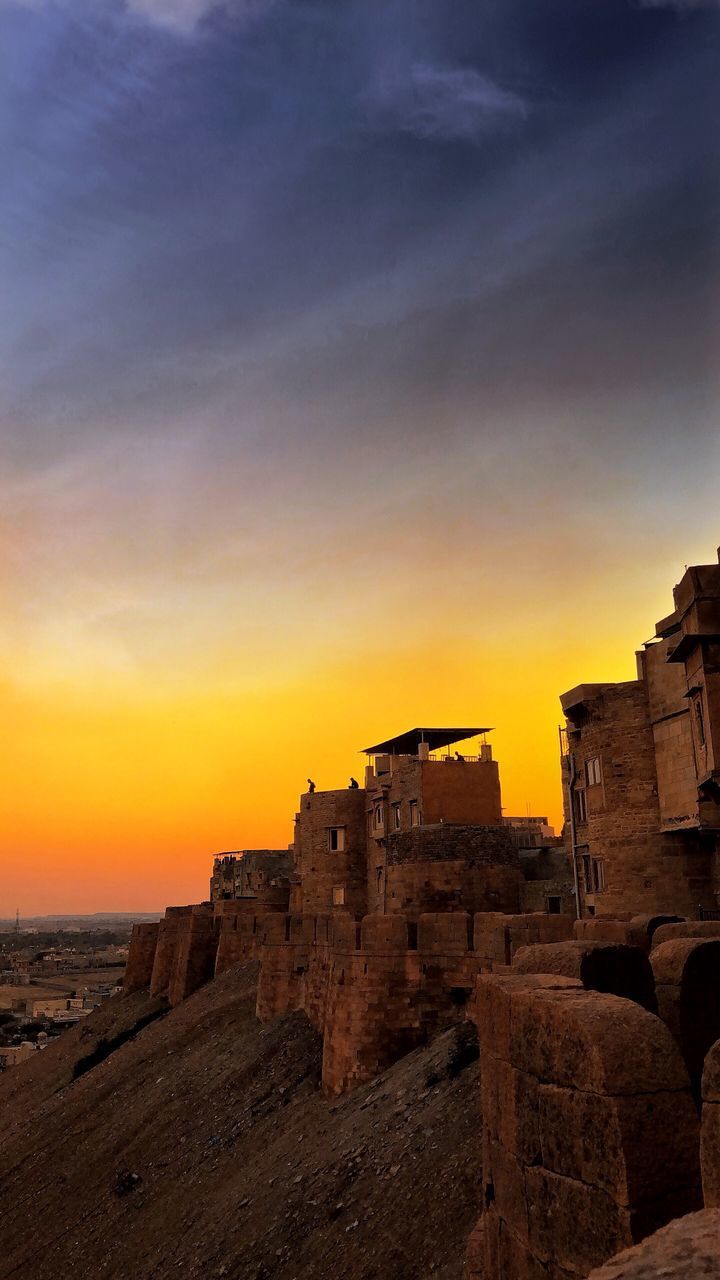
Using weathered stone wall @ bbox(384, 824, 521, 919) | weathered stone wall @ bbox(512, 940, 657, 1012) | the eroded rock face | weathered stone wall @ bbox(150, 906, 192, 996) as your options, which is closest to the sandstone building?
weathered stone wall @ bbox(384, 824, 521, 919)

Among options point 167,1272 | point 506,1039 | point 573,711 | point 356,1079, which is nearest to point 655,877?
point 573,711

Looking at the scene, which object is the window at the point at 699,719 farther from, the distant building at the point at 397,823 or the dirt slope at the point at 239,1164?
the distant building at the point at 397,823

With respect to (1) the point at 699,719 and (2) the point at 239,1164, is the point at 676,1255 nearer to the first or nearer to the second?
(2) the point at 239,1164

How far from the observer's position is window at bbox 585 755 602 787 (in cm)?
2023

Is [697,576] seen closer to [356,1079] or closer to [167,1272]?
[356,1079]

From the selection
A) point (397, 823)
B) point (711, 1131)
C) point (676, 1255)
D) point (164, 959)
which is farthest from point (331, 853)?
point (676, 1255)

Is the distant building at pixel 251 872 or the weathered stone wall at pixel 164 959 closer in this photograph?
the weathered stone wall at pixel 164 959

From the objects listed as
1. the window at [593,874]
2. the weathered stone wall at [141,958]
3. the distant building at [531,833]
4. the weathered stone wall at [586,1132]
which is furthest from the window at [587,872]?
the weathered stone wall at [141,958]

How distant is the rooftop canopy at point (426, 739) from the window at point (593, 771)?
17511 mm

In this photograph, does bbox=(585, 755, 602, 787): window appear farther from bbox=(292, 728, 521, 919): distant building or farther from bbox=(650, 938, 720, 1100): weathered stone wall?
bbox=(650, 938, 720, 1100): weathered stone wall

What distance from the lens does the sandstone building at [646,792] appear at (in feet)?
59.0

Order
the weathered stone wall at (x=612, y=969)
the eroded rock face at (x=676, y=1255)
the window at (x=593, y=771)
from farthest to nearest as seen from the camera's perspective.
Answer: the window at (x=593, y=771)
the weathered stone wall at (x=612, y=969)
the eroded rock face at (x=676, y=1255)

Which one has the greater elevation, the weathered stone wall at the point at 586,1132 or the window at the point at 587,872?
the window at the point at 587,872

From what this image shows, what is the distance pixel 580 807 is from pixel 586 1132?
1799 centimetres
